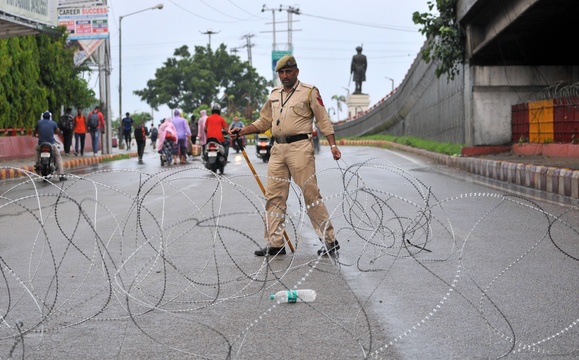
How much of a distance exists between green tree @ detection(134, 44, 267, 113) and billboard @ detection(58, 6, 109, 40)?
63.2 metres

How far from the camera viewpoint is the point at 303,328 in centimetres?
564

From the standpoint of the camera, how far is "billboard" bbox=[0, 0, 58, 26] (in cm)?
2553

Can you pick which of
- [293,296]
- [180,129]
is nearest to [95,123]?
[180,129]

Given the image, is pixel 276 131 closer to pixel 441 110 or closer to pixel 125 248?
pixel 125 248

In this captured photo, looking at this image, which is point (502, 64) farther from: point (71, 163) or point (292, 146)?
point (292, 146)

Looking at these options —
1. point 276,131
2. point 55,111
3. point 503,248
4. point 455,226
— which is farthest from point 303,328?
point 55,111

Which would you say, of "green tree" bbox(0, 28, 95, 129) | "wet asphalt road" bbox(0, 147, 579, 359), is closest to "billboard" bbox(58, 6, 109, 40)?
"green tree" bbox(0, 28, 95, 129)

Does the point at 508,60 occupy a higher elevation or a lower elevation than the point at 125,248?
higher

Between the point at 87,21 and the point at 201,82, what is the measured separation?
6408 centimetres

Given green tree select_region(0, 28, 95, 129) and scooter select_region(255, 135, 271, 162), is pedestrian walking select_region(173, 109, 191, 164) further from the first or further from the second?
green tree select_region(0, 28, 95, 129)

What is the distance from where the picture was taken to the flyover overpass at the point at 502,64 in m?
21.9

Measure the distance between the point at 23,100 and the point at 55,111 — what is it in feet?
11.7

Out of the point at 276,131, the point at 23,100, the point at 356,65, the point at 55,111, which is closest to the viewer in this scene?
the point at 276,131

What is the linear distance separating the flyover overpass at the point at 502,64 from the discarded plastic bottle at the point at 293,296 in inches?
563
